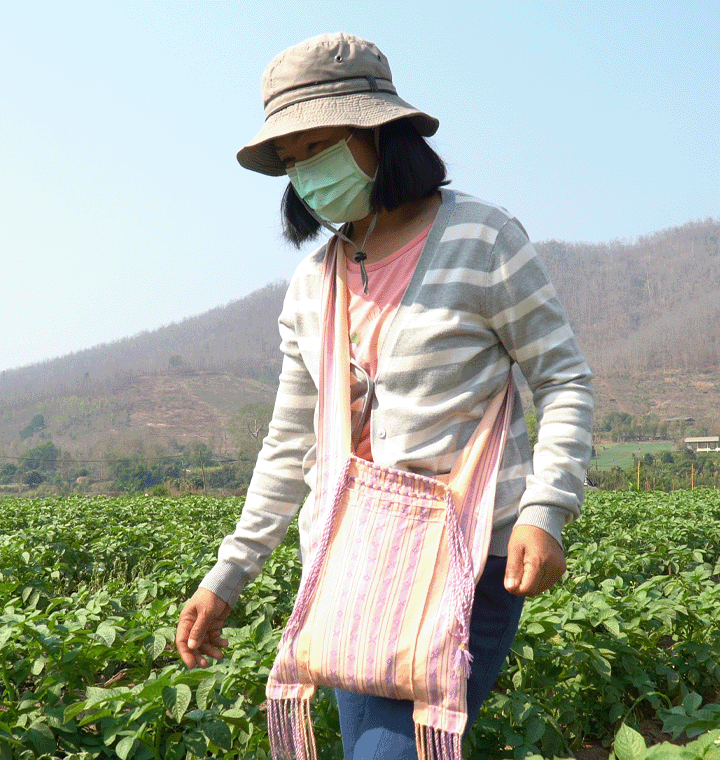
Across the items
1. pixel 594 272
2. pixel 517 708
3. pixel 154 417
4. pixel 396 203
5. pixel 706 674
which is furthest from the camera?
pixel 594 272

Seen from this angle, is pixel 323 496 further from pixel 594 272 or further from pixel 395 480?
pixel 594 272

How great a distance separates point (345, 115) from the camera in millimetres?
1427

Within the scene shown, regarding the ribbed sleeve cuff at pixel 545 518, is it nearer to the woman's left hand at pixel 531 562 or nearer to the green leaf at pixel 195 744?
the woman's left hand at pixel 531 562

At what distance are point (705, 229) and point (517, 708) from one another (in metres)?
148

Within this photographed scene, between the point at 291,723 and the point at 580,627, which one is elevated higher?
the point at 291,723

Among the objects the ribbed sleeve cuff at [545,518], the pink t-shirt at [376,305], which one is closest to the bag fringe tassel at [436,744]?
the ribbed sleeve cuff at [545,518]

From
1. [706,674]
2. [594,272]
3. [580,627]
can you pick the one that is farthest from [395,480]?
[594,272]

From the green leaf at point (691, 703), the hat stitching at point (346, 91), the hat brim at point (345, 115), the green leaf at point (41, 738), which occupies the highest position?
the hat stitching at point (346, 91)

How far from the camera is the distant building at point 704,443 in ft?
204

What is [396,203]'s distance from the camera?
58.5 inches

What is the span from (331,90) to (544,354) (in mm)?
619

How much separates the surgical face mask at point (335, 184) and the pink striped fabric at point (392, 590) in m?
0.39

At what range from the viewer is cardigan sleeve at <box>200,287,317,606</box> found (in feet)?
5.42

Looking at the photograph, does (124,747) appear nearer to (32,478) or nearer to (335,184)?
(335,184)
